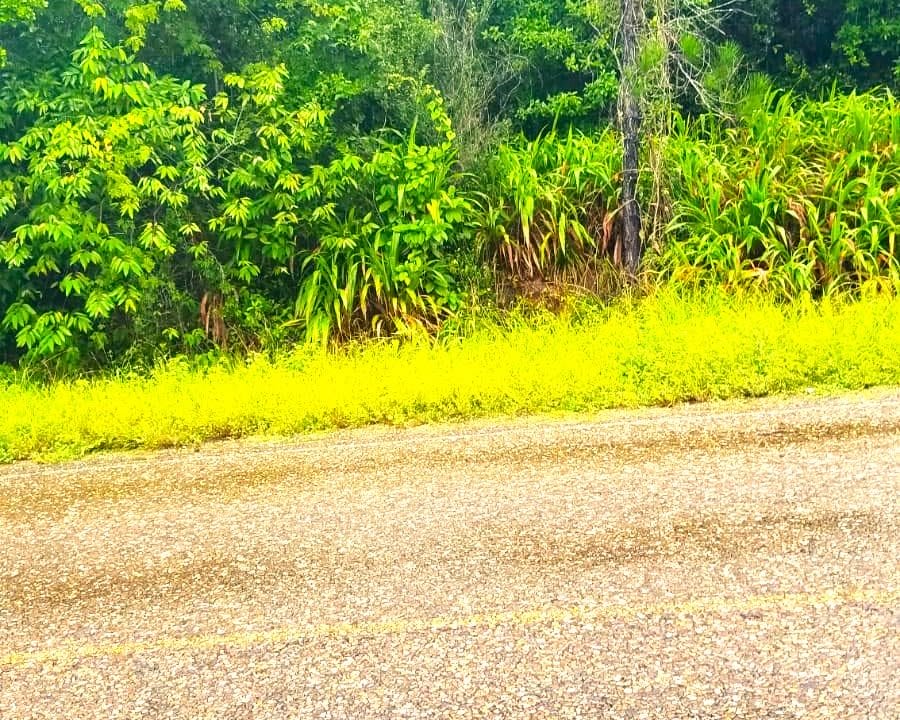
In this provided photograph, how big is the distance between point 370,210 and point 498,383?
10.2 feet

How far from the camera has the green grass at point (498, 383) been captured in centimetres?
495

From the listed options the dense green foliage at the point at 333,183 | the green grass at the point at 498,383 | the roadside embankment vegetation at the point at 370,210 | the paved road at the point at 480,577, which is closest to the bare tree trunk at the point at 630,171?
the roadside embankment vegetation at the point at 370,210

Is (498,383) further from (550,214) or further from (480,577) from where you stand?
(550,214)

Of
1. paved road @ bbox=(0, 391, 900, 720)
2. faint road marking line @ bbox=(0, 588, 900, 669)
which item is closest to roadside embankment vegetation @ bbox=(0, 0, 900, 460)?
paved road @ bbox=(0, 391, 900, 720)

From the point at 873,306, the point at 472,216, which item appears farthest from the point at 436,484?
the point at 472,216

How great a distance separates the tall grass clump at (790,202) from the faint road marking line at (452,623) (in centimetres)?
412

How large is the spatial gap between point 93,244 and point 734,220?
509 cm

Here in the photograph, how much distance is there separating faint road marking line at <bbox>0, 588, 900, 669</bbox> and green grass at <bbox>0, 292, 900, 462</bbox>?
224 centimetres

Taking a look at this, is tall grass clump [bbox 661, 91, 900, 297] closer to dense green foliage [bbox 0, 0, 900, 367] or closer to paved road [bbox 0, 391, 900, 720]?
dense green foliage [bbox 0, 0, 900, 367]

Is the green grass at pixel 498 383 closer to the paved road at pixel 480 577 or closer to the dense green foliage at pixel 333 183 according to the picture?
the paved road at pixel 480 577

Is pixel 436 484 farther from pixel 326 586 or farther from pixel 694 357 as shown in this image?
pixel 694 357

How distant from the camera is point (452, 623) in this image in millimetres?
2713

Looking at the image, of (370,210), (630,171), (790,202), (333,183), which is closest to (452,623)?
(333,183)

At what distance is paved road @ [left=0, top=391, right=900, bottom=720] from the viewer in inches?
93.7
